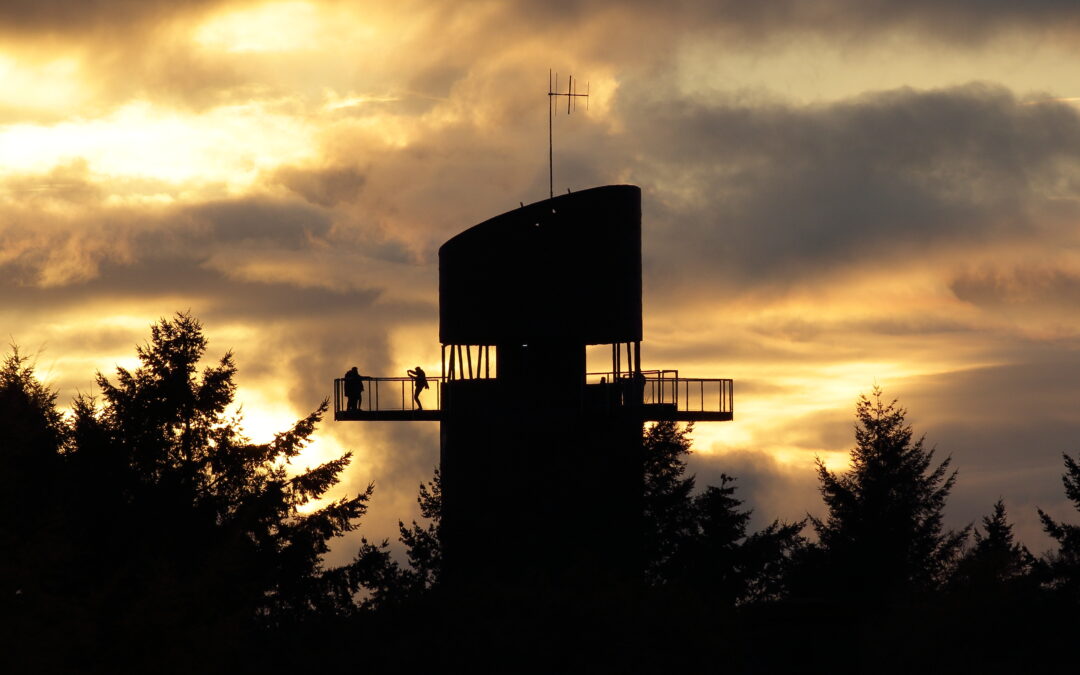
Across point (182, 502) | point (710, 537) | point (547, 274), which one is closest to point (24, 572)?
point (182, 502)

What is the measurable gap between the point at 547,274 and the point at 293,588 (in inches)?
413

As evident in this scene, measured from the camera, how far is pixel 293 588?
123ft

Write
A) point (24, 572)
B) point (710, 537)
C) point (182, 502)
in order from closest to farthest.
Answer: point (24, 572)
point (182, 502)
point (710, 537)

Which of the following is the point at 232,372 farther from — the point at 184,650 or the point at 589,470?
the point at 184,650

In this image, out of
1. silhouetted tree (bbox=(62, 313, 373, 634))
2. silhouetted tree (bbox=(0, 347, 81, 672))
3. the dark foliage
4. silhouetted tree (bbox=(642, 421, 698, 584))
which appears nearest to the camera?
silhouetted tree (bbox=(0, 347, 81, 672))

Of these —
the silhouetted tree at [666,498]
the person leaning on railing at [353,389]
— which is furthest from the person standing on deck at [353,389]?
the silhouetted tree at [666,498]

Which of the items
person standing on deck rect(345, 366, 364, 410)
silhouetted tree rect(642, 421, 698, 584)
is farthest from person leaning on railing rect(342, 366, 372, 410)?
silhouetted tree rect(642, 421, 698, 584)

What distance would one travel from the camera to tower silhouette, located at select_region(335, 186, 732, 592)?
35594 mm

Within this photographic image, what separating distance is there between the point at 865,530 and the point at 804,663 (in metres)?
26.3

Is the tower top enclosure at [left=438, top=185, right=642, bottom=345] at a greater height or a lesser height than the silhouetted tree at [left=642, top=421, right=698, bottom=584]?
greater

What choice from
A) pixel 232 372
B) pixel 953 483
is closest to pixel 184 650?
pixel 232 372

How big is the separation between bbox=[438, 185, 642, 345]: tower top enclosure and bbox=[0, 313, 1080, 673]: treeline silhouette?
167 inches

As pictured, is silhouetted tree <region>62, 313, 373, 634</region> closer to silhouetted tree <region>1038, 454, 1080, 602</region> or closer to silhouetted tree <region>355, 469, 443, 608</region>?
silhouetted tree <region>355, 469, 443, 608</region>

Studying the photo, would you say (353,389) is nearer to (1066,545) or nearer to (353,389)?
(353,389)
